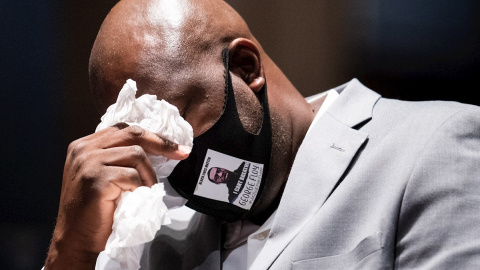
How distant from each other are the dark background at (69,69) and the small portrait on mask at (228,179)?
75cm

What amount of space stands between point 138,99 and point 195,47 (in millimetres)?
239

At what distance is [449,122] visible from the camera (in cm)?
149

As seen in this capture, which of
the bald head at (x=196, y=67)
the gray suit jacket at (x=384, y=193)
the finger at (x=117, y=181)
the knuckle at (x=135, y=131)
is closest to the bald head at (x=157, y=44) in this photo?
the bald head at (x=196, y=67)

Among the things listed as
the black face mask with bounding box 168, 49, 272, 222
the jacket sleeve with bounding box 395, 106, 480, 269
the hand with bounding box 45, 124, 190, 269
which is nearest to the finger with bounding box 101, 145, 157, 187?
the hand with bounding box 45, 124, 190, 269

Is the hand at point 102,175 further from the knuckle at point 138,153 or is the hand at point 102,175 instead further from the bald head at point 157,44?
the bald head at point 157,44

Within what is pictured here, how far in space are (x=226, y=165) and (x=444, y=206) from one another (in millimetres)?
545

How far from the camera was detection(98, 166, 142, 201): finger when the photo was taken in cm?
145

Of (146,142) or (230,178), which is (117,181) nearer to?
(146,142)

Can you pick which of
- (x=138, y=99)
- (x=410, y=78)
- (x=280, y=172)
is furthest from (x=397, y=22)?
(x=138, y=99)

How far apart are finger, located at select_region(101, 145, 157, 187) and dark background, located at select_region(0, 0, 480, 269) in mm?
799

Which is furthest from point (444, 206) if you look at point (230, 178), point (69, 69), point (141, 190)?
point (69, 69)

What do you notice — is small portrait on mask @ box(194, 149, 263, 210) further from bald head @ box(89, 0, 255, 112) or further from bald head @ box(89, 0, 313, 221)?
bald head @ box(89, 0, 255, 112)

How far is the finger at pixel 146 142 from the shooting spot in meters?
1.48

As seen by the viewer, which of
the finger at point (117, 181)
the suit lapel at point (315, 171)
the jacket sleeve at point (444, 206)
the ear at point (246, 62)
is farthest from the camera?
the ear at point (246, 62)
